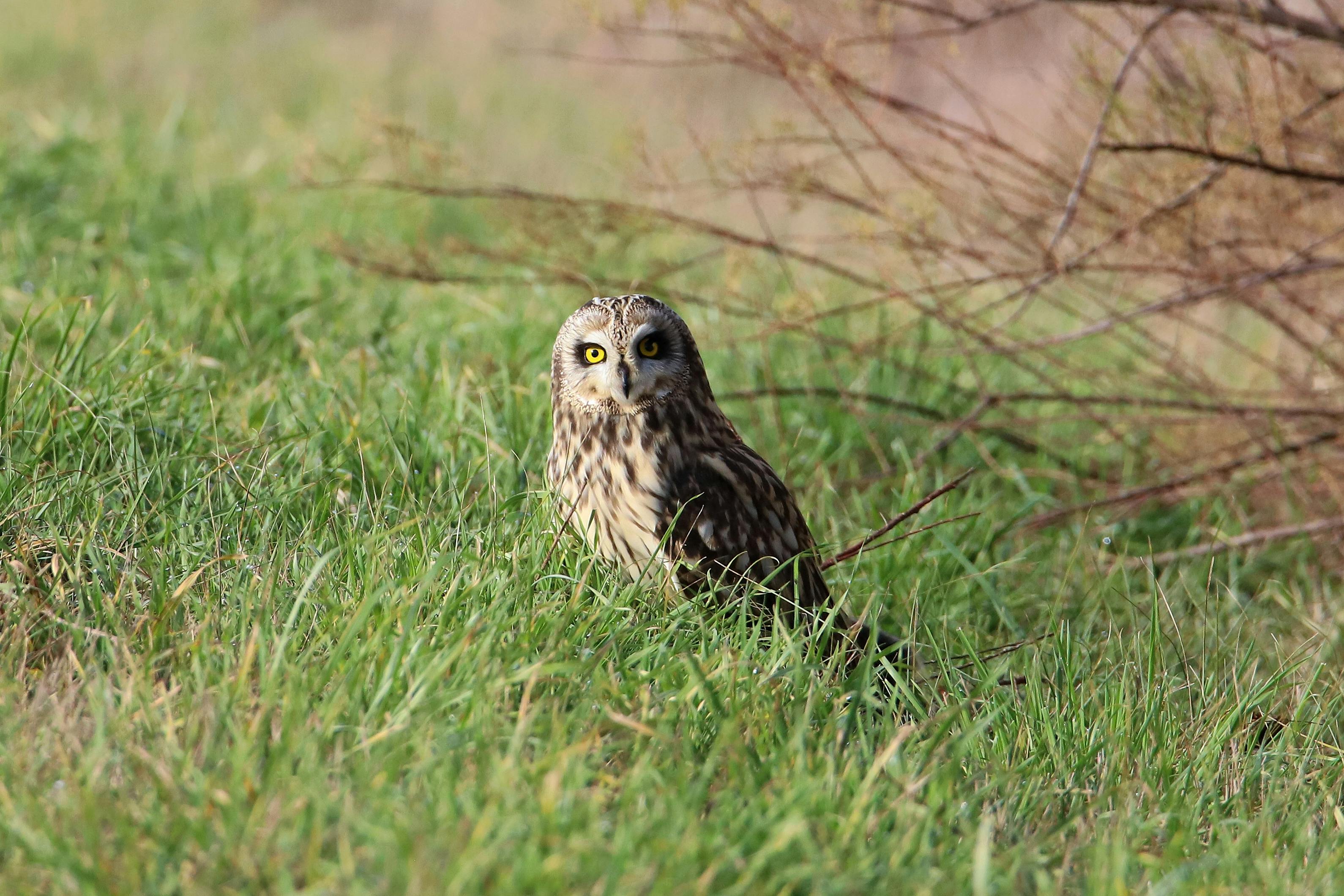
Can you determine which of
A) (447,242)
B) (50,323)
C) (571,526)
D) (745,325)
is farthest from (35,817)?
(745,325)

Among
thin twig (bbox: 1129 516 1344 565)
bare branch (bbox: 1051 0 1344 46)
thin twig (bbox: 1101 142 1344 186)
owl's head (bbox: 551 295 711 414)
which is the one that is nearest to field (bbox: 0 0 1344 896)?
thin twig (bbox: 1129 516 1344 565)

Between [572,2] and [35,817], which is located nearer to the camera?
[35,817]

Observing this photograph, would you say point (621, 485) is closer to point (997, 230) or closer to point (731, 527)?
point (731, 527)

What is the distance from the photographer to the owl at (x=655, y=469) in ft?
9.77

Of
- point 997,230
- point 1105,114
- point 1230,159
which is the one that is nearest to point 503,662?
point 1105,114

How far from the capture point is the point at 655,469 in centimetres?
300

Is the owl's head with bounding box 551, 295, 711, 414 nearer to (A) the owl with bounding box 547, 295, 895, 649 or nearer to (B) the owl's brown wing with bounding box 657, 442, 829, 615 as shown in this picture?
(A) the owl with bounding box 547, 295, 895, 649

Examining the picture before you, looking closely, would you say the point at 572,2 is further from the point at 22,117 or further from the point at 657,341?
the point at 22,117

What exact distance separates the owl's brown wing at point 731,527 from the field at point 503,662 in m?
0.22

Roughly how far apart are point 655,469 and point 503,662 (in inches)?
36.8

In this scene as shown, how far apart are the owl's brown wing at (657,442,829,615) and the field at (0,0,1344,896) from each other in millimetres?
225

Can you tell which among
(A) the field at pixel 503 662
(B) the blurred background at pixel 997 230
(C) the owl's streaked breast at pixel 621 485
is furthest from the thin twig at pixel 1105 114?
(C) the owl's streaked breast at pixel 621 485

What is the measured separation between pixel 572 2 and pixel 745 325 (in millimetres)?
1828

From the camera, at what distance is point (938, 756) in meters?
2.21
